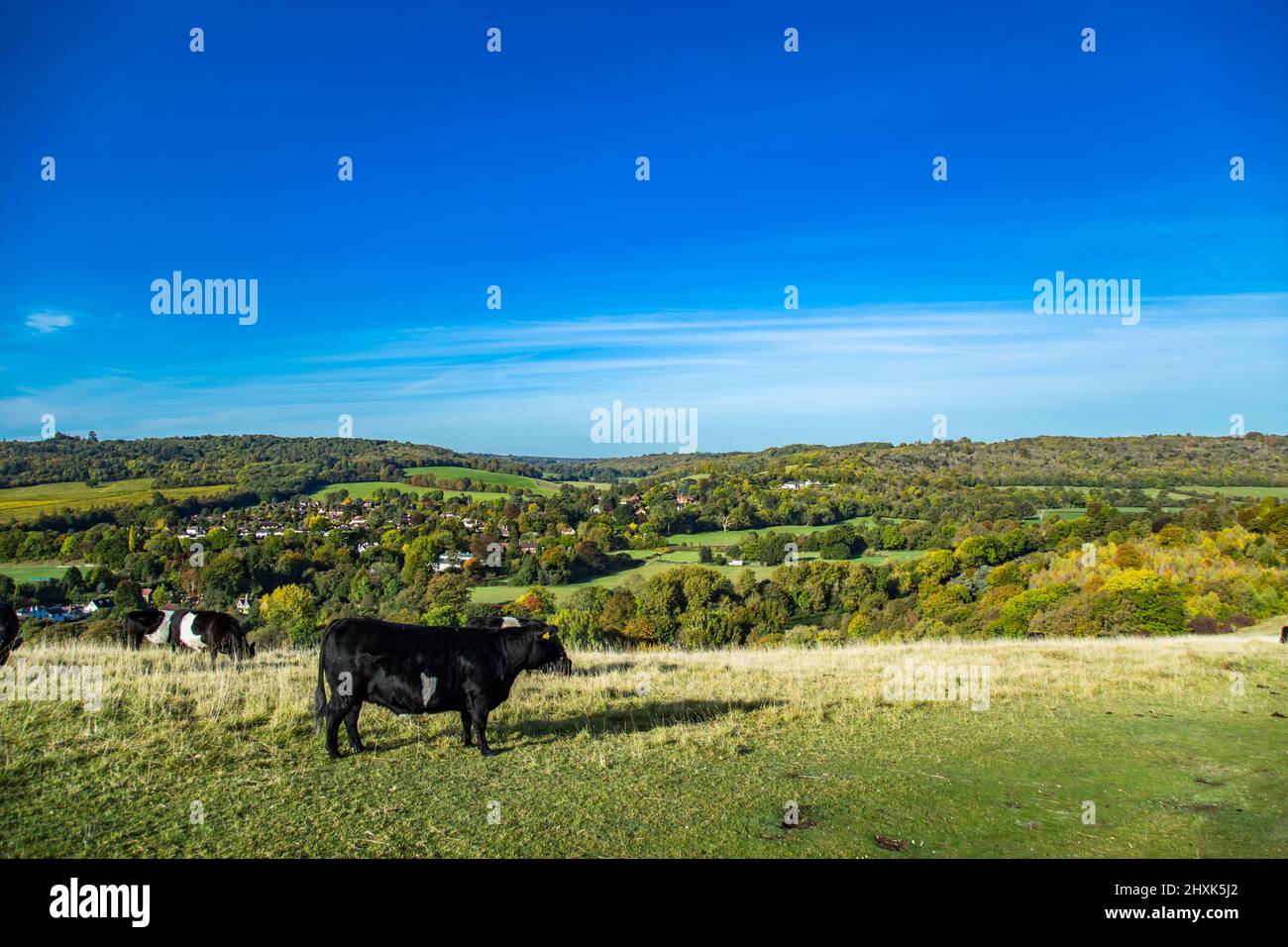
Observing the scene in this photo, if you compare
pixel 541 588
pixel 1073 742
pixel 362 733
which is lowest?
pixel 541 588

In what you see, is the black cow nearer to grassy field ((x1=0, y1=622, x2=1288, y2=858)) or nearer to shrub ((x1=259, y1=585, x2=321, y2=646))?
grassy field ((x1=0, y1=622, x2=1288, y2=858))

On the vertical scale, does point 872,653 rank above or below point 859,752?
below

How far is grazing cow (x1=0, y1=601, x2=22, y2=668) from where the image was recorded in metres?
11.4

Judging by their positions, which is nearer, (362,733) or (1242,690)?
(362,733)

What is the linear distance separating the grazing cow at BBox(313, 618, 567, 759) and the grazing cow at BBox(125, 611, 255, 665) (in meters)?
6.28

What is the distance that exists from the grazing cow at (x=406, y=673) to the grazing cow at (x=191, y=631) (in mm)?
6278

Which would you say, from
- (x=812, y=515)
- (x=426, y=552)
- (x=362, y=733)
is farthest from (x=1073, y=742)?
(x=812, y=515)

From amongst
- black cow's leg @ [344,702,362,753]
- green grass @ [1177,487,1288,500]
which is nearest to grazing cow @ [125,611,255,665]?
black cow's leg @ [344,702,362,753]

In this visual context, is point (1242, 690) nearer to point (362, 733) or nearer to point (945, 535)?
point (362, 733)

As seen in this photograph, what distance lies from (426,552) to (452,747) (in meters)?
56.5

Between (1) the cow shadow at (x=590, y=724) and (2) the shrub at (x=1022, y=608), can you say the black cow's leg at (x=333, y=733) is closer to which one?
(1) the cow shadow at (x=590, y=724)
